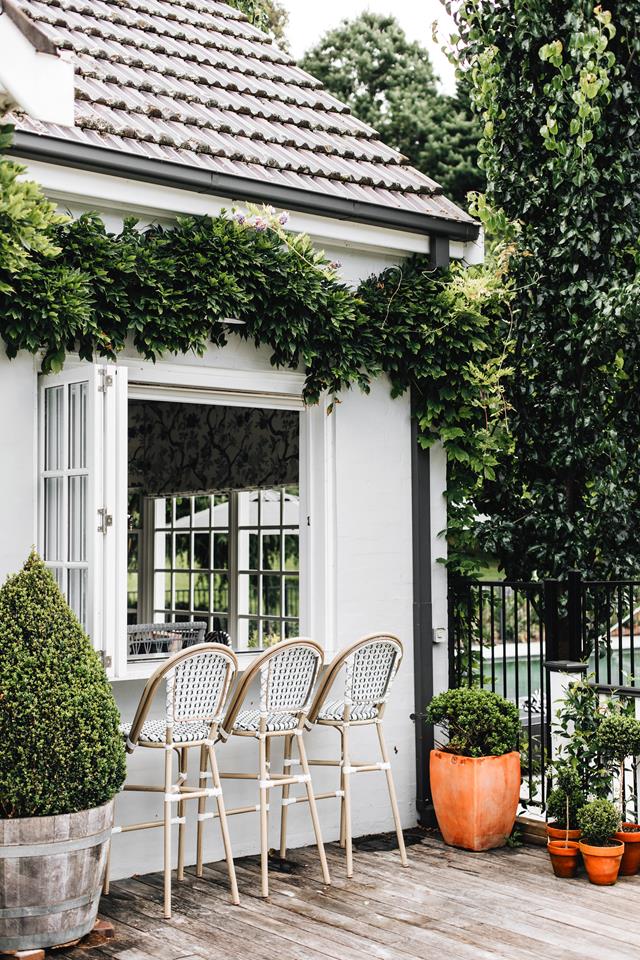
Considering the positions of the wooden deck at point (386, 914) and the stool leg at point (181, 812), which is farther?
the stool leg at point (181, 812)

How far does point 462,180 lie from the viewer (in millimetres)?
19234

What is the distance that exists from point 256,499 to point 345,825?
3287 millimetres

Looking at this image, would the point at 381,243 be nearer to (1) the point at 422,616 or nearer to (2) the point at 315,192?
(2) the point at 315,192

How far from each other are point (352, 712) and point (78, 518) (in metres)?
1.68

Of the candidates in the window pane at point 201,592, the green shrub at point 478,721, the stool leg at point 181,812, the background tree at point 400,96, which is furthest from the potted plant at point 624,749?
the background tree at point 400,96

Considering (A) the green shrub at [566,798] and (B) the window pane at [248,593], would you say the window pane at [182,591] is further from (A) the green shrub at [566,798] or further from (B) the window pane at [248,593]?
(A) the green shrub at [566,798]

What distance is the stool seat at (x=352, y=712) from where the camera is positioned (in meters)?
5.52

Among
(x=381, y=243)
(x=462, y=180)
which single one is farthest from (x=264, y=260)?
(x=462, y=180)

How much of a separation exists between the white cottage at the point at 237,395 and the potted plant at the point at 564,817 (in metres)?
1.03

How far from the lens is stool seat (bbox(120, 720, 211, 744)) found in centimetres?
488

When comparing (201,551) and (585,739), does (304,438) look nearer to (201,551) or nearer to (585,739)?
(585,739)

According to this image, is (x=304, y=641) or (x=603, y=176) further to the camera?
(x=603, y=176)

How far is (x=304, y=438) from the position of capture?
244 inches

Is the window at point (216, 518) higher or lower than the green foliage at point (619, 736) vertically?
higher
